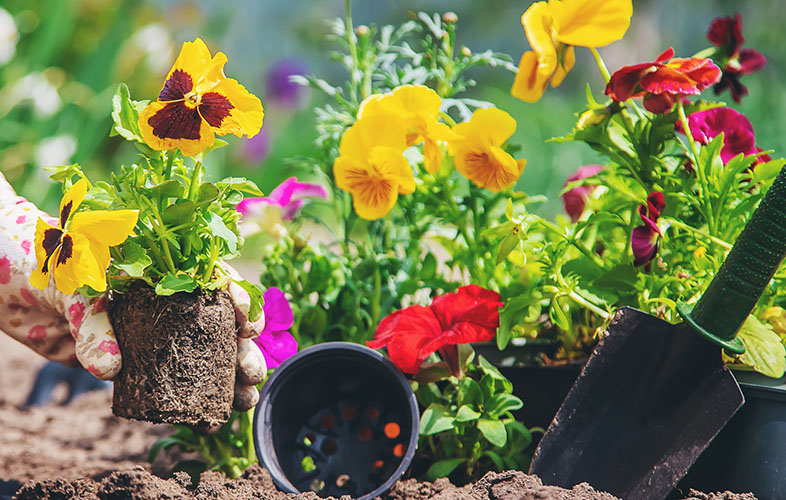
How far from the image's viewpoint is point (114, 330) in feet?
3.08

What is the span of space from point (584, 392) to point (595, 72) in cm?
586

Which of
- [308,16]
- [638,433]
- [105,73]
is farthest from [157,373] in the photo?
[308,16]

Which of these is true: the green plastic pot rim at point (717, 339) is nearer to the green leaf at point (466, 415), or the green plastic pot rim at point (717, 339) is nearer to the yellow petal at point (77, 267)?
the green leaf at point (466, 415)

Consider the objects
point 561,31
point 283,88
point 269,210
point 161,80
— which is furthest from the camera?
point 283,88

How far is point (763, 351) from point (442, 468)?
0.51 meters

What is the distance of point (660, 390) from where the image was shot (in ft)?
3.35

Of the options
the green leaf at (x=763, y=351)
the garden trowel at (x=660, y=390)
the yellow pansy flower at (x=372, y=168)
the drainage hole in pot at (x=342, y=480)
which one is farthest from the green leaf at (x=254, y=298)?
the green leaf at (x=763, y=351)

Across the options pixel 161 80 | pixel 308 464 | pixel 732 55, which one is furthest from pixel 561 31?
pixel 161 80

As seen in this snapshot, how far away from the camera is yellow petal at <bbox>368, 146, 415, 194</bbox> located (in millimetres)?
1039

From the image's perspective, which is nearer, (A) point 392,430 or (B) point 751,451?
(B) point 751,451

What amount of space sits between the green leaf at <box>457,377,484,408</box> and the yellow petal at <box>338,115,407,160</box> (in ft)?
1.30

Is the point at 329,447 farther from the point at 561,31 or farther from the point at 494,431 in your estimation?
the point at 561,31

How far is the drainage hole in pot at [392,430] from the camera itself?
3.67 ft

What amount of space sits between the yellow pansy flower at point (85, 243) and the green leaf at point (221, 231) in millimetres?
109
